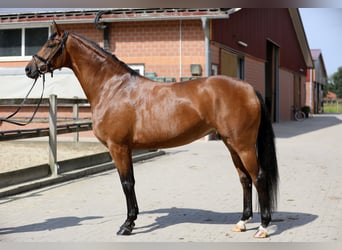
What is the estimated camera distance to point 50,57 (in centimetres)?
461

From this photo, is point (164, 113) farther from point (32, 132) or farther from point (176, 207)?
point (32, 132)

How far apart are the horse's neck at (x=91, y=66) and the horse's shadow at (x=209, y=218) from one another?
1.41m

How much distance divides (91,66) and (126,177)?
1159mm

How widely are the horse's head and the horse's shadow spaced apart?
1.80 meters

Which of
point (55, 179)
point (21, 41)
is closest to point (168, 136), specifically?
point (55, 179)

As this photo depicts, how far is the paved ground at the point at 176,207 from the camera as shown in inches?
174

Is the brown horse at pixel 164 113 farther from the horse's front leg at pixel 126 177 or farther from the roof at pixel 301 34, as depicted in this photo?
the roof at pixel 301 34

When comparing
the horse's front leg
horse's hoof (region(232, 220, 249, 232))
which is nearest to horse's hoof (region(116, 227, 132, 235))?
the horse's front leg

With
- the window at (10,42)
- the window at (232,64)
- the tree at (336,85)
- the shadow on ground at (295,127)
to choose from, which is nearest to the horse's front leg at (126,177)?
Answer: the window at (232,64)

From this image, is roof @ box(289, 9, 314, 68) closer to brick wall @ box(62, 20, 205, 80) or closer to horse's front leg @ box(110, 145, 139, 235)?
brick wall @ box(62, 20, 205, 80)

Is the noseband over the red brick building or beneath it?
beneath

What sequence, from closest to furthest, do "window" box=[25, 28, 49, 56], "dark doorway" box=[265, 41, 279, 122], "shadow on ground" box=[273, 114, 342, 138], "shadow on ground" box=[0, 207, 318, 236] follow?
"shadow on ground" box=[0, 207, 318, 236] < "window" box=[25, 28, 49, 56] < "shadow on ground" box=[273, 114, 342, 138] < "dark doorway" box=[265, 41, 279, 122]

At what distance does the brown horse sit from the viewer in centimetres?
436

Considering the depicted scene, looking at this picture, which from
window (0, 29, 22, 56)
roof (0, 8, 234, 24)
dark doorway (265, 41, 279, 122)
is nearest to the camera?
roof (0, 8, 234, 24)
